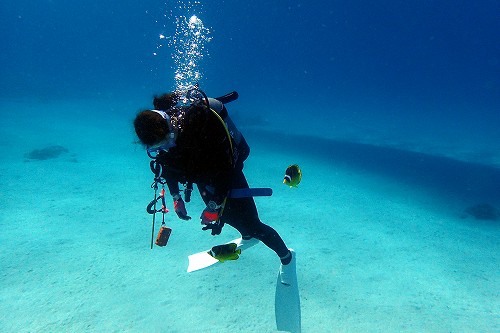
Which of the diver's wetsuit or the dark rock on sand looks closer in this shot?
the diver's wetsuit

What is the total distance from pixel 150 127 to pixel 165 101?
0.81 metres

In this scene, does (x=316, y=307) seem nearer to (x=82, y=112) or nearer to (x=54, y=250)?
(x=54, y=250)

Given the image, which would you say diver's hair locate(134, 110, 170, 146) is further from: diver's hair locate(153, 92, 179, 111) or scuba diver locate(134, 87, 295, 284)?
diver's hair locate(153, 92, 179, 111)

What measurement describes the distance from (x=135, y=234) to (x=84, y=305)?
2853mm

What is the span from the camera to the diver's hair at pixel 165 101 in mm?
3543

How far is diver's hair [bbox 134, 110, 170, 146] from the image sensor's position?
2.86m

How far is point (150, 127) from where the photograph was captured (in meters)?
2.86

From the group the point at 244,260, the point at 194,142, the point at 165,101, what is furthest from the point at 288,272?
the point at 165,101

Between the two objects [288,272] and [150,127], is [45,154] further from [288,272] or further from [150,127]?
[150,127]

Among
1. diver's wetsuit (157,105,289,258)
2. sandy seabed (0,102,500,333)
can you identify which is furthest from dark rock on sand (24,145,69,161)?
diver's wetsuit (157,105,289,258)

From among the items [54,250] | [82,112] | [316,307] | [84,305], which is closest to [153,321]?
[84,305]

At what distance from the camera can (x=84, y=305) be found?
5.40 metres

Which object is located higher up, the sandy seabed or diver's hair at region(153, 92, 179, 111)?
diver's hair at region(153, 92, 179, 111)

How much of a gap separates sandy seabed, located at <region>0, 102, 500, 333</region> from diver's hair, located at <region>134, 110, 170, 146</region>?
372 centimetres
